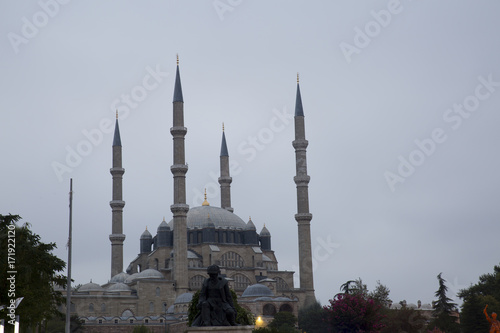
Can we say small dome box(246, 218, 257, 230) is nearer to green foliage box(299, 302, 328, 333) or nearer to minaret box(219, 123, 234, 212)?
minaret box(219, 123, 234, 212)

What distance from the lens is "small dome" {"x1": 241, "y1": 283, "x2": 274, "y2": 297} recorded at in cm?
6600

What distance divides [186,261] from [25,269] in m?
40.0

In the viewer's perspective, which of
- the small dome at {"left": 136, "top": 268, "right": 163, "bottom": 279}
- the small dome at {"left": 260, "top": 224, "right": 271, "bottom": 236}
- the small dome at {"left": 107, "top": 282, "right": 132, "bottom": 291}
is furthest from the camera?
the small dome at {"left": 260, "top": 224, "right": 271, "bottom": 236}

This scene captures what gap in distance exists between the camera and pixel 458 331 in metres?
47.8

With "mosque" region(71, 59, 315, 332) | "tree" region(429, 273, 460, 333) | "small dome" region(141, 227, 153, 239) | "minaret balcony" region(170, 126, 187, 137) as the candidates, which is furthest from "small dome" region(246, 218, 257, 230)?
"tree" region(429, 273, 460, 333)

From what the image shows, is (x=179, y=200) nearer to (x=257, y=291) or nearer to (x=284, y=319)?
(x=257, y=291)

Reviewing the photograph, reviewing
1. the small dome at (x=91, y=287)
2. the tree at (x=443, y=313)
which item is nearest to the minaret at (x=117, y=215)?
the small dome at (x=91, y=287)

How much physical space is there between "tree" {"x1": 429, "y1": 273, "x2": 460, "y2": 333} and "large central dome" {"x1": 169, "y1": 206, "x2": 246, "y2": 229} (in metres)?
29.5

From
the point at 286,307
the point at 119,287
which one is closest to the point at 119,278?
the point at 119,287

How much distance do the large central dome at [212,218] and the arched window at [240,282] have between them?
578 centimetres

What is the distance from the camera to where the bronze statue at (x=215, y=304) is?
18.1 metres

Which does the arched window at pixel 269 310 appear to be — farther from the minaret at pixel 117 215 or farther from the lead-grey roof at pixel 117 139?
the lead-grey roof at pixel 117 139

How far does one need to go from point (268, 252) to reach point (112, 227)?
18.5 metres

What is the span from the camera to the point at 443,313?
49438 millimetres
